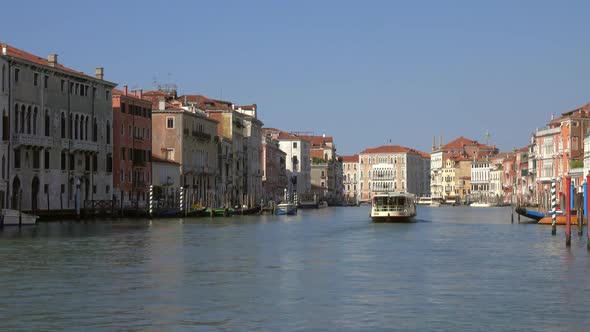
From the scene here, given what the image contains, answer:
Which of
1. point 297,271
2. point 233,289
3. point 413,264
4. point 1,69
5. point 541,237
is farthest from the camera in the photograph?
point 1,69

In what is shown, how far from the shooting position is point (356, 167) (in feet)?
624

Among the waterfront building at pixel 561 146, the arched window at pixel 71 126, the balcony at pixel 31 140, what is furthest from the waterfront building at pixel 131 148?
the waterfront building at pixel 561 146

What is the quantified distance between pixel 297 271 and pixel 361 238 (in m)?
15.9

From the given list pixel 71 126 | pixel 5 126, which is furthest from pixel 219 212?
pixel 5 126

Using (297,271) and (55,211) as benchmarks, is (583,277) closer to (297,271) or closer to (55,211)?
(297,271)

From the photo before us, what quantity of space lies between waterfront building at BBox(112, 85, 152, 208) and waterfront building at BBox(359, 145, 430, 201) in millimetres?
117870

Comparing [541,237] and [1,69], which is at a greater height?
[1,69]

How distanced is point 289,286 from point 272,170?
314ft

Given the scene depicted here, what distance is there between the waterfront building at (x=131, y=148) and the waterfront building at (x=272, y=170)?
40.2 m

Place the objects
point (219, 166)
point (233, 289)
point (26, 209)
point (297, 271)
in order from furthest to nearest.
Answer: point (219, 166) < point (26, 209) < point (297, 271) < point (233, 289)

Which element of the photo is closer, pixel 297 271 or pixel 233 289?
pixel 233 289

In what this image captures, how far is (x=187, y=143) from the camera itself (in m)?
76.9

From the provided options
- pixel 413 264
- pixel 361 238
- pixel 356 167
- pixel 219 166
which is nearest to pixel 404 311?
pixel 413 264

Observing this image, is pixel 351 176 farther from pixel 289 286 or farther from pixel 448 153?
pixel 289 286
